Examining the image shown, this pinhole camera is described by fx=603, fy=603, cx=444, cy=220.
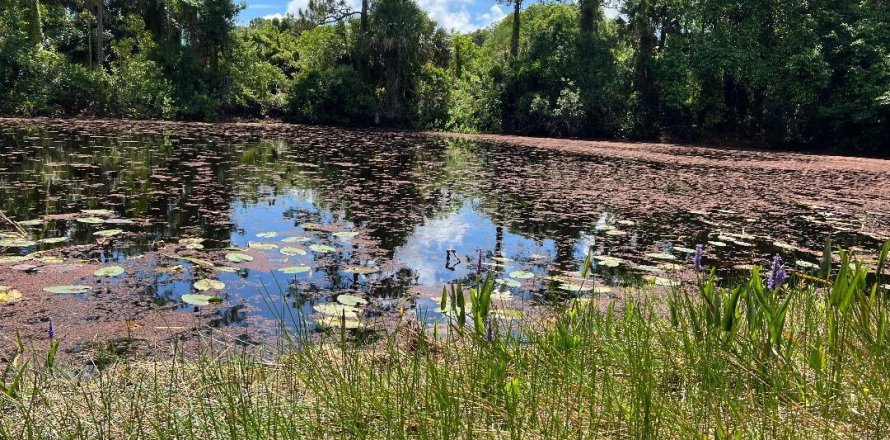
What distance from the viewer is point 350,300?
3.41 metres

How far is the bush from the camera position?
829 inches

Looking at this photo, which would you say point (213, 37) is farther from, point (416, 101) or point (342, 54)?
point (416, 101)

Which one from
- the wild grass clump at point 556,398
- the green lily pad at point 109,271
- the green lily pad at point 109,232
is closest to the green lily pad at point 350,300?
the wild grass clump at point 556,398

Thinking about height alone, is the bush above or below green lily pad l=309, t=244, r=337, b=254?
above

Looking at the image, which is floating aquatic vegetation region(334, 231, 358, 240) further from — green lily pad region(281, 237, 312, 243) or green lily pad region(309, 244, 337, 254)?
green lily pad region(309, 244, 337, 254)

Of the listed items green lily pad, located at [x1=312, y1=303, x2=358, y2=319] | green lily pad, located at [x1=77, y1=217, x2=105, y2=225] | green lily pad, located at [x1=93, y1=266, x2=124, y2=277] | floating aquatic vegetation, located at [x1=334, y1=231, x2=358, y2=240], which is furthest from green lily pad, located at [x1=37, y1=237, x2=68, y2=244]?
green lily pad, located at [x1=312, y1=303, x2=358, y2=319]

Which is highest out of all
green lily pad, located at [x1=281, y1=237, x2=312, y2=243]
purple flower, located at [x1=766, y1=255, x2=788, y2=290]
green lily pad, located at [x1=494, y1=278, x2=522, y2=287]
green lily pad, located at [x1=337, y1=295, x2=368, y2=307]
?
purple flower, located at [x1=766, y1=255, x2=788, y2=290]

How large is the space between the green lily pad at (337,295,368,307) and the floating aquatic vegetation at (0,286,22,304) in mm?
1652

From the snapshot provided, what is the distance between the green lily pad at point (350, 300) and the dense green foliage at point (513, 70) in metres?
17.3

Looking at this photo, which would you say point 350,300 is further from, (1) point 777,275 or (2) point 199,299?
(1) point 777,275

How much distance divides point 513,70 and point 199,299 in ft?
63.1

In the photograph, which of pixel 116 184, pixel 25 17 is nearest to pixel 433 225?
pixel 116 184

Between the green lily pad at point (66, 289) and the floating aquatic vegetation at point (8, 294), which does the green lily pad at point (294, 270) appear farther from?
the floating aquatic vegetation at point (8, 294)

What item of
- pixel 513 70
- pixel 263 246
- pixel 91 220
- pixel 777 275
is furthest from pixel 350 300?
pixel 513 70
